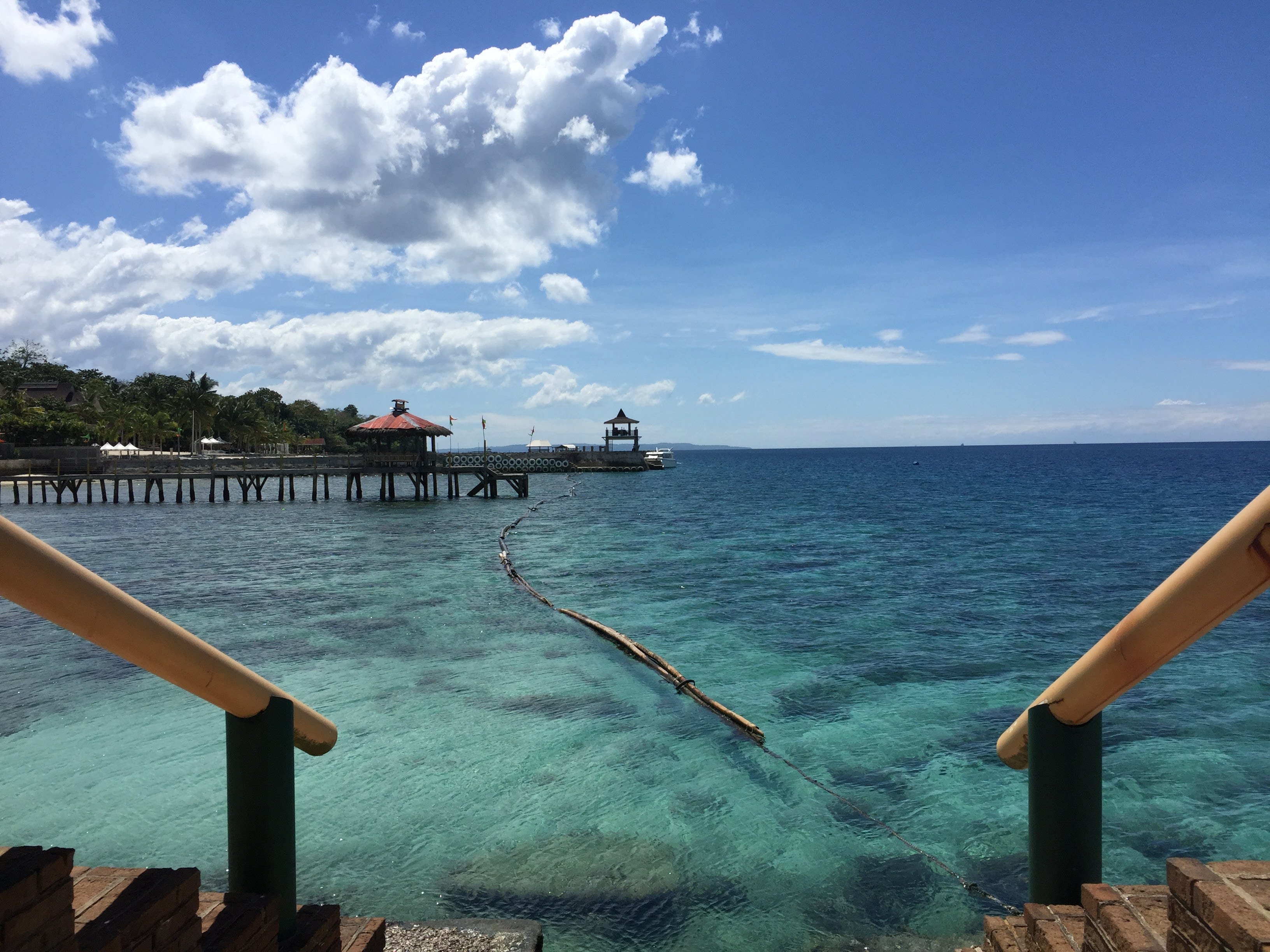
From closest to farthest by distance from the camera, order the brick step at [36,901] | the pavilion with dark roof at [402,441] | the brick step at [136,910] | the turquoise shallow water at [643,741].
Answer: the brick step at [36,901] → the brick step at [136,910] → the turquoise shallow water at [643,741] → the pavilion with dark roof at [402,441]

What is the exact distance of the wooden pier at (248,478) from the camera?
53125 mm

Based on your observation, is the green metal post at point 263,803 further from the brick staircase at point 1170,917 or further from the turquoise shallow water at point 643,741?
the turquoise shallow water at point 643,741

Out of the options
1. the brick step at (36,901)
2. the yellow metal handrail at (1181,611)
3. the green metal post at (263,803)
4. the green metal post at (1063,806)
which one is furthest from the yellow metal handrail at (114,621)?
the green metal post at (1063,806)

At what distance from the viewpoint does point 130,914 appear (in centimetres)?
230

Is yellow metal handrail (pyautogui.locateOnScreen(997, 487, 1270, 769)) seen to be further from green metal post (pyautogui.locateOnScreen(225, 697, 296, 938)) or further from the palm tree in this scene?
the palm tree

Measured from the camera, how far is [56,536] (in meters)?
33.2

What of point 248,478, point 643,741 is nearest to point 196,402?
point 248,478

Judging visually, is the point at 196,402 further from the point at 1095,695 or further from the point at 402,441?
the point at 1095,695

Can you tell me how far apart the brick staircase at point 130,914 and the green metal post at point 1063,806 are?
2.87 meters

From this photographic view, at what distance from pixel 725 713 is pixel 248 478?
55.4 meters

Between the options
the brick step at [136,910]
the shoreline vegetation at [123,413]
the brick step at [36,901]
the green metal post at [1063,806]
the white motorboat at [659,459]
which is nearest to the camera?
the brick step at [36,901]

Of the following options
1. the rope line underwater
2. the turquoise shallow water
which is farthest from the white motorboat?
the rope line underwater

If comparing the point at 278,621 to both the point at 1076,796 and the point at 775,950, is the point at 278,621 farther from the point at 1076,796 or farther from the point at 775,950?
the point at 1076,796

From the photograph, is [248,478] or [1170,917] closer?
[1170,917]
